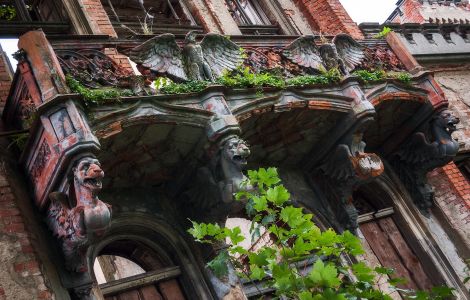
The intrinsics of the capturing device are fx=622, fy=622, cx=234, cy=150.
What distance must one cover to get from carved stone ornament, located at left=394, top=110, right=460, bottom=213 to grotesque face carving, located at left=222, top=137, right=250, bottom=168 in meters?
4.17

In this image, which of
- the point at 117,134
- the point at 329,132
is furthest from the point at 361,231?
the point at 117,134

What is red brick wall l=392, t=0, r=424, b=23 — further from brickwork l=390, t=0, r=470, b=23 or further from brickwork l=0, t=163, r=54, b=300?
brickwork l=0, t=163, r=54, b=300

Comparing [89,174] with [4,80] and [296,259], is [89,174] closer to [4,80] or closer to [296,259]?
[296,259]

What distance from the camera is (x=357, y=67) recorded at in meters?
9.74

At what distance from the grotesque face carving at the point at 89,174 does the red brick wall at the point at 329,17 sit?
749 cm

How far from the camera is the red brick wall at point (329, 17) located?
40.4ft

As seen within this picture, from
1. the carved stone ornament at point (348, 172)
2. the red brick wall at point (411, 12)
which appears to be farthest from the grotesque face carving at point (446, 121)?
the red brick wall at point (411, 12)

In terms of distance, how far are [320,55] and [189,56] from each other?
2.36 meters

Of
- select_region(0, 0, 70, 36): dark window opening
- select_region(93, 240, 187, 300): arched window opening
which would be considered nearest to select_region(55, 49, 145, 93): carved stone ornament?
select_region(93, 240, 187, 300): arched window opening

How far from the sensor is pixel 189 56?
316 inches

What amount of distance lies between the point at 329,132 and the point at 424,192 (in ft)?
7.87

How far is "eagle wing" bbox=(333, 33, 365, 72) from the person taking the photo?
9.68 m

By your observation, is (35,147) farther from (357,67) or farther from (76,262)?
(357,67)

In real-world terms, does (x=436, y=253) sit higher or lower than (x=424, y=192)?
lower
